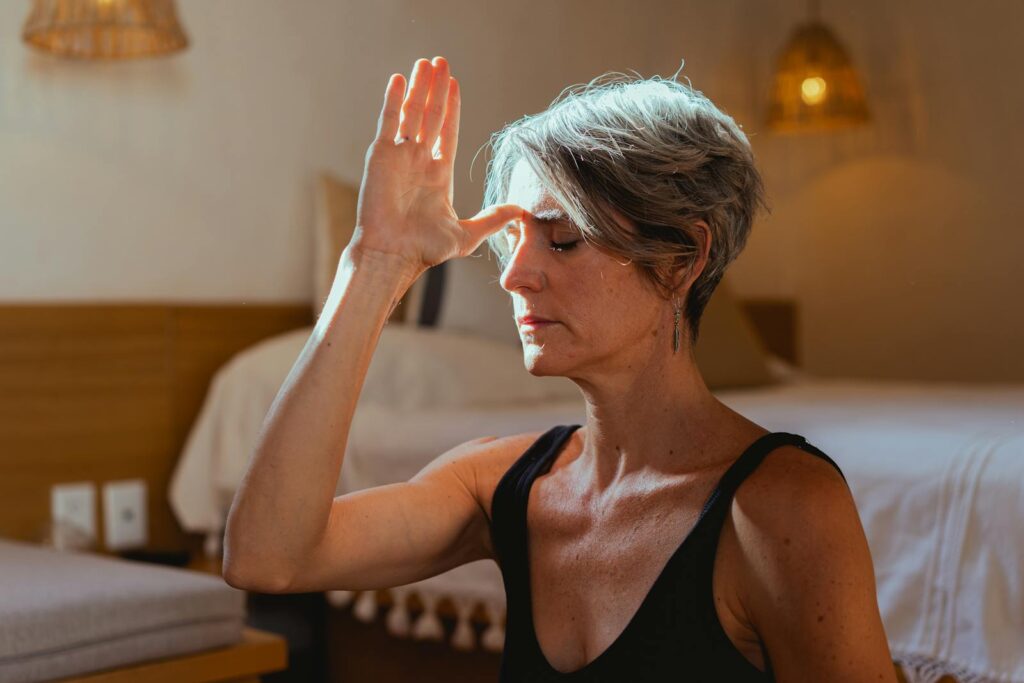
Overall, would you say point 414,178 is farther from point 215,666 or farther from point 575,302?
point 215,666

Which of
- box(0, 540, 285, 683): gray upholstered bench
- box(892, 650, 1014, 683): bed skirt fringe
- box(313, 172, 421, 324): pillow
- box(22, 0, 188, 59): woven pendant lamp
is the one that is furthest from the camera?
box(313, 172, 421, 324): pillow

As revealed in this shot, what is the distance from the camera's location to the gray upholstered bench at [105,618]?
1446 millimetres

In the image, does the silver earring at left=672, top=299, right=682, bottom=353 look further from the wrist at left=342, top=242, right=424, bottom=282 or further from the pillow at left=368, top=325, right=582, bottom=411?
the pillow at left=368, top=325, right=582, bottom=411

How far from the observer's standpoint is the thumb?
1153 millimetres

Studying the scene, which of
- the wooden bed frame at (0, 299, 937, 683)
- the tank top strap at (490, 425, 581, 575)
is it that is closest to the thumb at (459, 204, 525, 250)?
the tank top strap at (490, 425, 581, 575)

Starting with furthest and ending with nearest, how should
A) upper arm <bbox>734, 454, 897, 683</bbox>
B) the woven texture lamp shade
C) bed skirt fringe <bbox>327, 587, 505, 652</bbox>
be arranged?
the woven texture lamp shade
bed skirt fringe <bbox>327, 587, 505, 652</bbox>
upper arm <bbox>734, 454, 897, 683</bbox>

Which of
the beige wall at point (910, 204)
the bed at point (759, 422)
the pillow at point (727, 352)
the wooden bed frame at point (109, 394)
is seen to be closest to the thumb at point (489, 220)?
the bed at point (759, 422)

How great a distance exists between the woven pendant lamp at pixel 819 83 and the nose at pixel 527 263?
2.80m

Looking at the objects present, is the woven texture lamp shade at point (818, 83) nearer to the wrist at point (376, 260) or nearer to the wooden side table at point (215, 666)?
the wooden side table at point (215, 666)

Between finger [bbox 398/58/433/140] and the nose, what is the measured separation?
0.47 feet

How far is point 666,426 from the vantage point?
116cm

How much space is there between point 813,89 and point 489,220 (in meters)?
2.82

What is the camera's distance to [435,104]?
1.11 m

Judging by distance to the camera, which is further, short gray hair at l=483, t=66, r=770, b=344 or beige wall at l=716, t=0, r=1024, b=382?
beige wall at l=716, t=0, r=1024, b=382
